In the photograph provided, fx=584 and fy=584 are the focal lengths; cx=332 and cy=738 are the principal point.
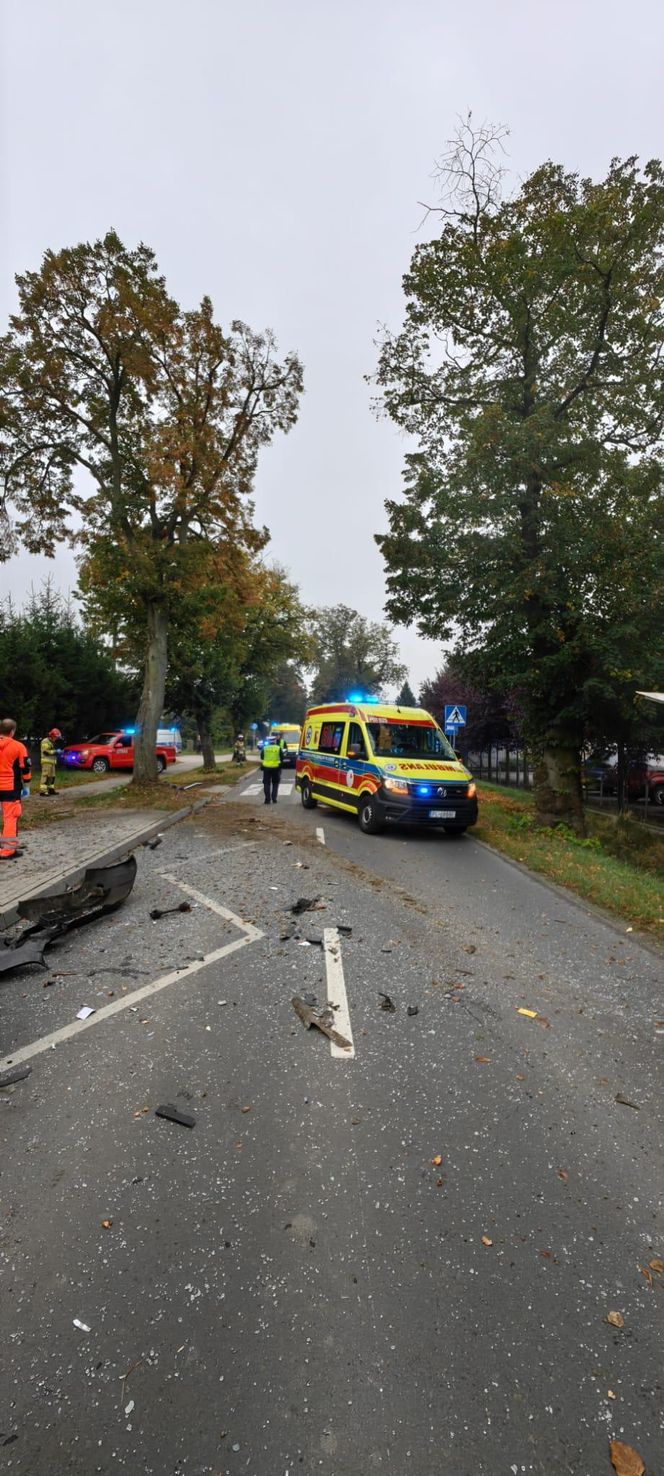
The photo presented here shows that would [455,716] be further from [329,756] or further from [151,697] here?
[151,697]

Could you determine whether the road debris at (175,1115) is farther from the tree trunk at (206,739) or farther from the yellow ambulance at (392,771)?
the tree trunk at (206,739)

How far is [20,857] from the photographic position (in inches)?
313

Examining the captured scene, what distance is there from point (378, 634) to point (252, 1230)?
6922cm

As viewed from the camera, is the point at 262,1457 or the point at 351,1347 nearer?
the point at 262,1457

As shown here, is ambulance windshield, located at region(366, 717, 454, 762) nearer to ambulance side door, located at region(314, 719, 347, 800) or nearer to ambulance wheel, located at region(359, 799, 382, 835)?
ambulance wheel, located at region(359, 799, 382, 835)

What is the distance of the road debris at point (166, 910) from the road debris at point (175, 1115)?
2993mm

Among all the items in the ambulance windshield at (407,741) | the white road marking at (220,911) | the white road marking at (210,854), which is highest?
the ambulance windshield at (407,741)

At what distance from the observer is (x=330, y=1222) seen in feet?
7.29

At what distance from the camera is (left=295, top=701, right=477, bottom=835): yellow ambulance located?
10.2m

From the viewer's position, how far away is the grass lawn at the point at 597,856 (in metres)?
6.77

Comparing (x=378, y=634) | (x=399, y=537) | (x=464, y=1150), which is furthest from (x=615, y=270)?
(x=378, y=634)

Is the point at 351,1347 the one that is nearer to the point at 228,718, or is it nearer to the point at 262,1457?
the point at 262,1457

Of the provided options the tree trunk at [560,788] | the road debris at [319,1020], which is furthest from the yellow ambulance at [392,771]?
the road debris at [319,1020]

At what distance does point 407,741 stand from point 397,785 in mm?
1208
